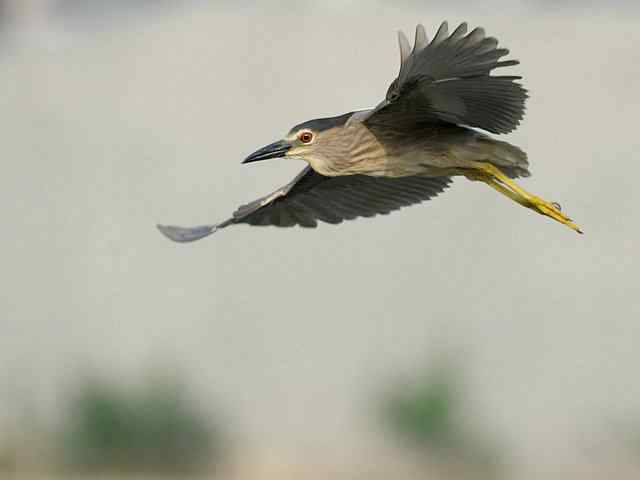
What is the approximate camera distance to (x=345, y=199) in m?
4.49

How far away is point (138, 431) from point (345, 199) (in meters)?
4.50

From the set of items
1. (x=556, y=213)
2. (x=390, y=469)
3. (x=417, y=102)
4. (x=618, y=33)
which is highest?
(x=618, y=33)

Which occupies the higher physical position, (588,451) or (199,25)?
(199,25)

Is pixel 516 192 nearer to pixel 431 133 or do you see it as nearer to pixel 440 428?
pixel 431 133

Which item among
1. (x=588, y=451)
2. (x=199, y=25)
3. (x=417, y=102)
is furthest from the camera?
(x=199, y=25)

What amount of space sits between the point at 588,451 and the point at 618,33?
7.71 feet

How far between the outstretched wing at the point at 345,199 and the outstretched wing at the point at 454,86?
1.55ft

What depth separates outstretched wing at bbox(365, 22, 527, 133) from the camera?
360 cm

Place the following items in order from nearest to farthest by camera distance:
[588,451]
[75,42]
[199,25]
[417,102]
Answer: [417,102], [588,451], [199,25], [75,42]

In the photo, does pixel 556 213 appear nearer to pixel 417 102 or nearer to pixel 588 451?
pixel 417 102

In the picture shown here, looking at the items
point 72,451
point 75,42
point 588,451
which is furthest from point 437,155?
point 75,42

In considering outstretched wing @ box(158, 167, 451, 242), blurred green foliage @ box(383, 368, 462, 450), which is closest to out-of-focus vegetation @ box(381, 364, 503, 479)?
blurred green foliage @ box(383, 368, 462, 450)

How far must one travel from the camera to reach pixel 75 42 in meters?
9.59

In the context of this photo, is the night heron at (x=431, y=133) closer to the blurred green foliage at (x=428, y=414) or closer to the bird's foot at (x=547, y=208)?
the bird's foot at (x=547, y=208)
